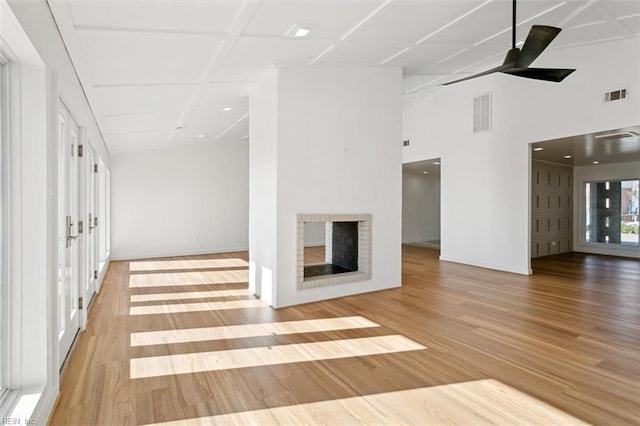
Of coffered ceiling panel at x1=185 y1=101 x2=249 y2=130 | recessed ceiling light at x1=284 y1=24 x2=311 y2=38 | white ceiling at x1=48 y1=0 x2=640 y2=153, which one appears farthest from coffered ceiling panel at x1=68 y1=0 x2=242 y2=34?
coffered ceiling panel at x1=185 y1=101 x2=249 y2=130

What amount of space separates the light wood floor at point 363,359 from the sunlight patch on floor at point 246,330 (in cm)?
2

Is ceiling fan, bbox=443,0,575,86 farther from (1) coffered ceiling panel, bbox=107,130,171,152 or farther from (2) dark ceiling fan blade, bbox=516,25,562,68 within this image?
(1) coffered ceiling panel, bbox=107,130,171,152

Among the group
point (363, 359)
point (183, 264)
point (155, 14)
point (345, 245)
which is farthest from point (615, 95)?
point (183, 264)

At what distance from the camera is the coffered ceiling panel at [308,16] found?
3.04 metres

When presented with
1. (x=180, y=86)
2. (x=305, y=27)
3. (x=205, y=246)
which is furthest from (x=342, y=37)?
(x=205, y=246)

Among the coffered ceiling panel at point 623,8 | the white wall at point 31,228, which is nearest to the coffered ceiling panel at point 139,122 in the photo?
the white wall at point 31,228

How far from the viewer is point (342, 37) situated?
3.95 meters

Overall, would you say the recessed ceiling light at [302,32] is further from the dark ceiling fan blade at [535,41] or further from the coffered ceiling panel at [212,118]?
the coffered ceiling panel at [212,118]

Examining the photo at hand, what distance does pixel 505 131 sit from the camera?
7.10m

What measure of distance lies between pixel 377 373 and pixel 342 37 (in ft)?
10.7

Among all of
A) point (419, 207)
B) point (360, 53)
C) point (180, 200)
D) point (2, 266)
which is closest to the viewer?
point (2, 266)

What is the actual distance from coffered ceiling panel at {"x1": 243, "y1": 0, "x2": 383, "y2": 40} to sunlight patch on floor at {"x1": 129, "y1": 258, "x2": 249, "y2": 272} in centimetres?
530

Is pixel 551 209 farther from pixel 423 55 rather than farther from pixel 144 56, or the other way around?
pixel 144 56

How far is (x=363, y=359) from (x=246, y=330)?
1321mm
